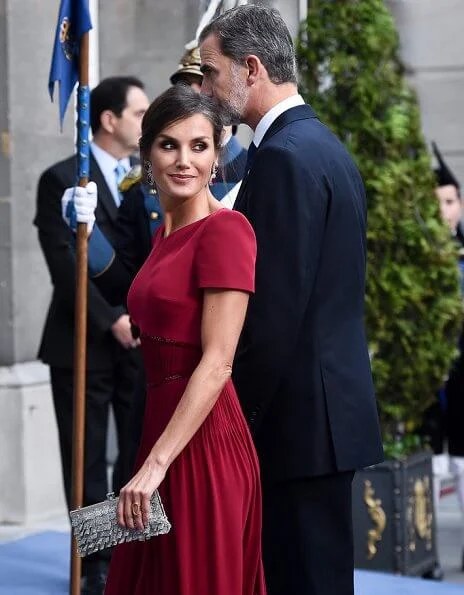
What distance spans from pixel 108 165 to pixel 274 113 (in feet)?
8.99

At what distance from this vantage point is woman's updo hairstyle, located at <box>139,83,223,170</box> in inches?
141

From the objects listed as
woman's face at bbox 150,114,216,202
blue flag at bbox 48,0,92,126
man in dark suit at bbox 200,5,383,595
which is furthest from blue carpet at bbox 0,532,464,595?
woman's face at bbox 150,114,216,202

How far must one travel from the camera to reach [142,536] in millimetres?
3340

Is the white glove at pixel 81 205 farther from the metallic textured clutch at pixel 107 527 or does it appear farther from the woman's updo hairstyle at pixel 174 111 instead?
the metallic textured clutch at pixel 107 527

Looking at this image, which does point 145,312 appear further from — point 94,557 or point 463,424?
point 463,424

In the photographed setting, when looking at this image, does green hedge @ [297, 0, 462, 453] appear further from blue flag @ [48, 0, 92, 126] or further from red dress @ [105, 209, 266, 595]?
red dress @ [105, 209, 266, 595]

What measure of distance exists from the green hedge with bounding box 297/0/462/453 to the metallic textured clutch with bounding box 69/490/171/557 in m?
3.49

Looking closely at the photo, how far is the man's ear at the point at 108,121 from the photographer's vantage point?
6.68m

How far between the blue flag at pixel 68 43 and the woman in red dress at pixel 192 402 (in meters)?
1.67

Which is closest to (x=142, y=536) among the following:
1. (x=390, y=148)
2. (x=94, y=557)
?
(x=94, y=557)

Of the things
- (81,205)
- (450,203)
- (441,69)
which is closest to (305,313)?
(81,205)

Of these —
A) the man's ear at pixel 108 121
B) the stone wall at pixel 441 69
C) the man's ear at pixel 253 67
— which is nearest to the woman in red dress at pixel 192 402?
the man's ear at pixel 253 67

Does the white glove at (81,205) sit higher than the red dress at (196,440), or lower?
higher

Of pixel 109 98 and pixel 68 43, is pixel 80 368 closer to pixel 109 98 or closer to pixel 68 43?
pixel 68 43
